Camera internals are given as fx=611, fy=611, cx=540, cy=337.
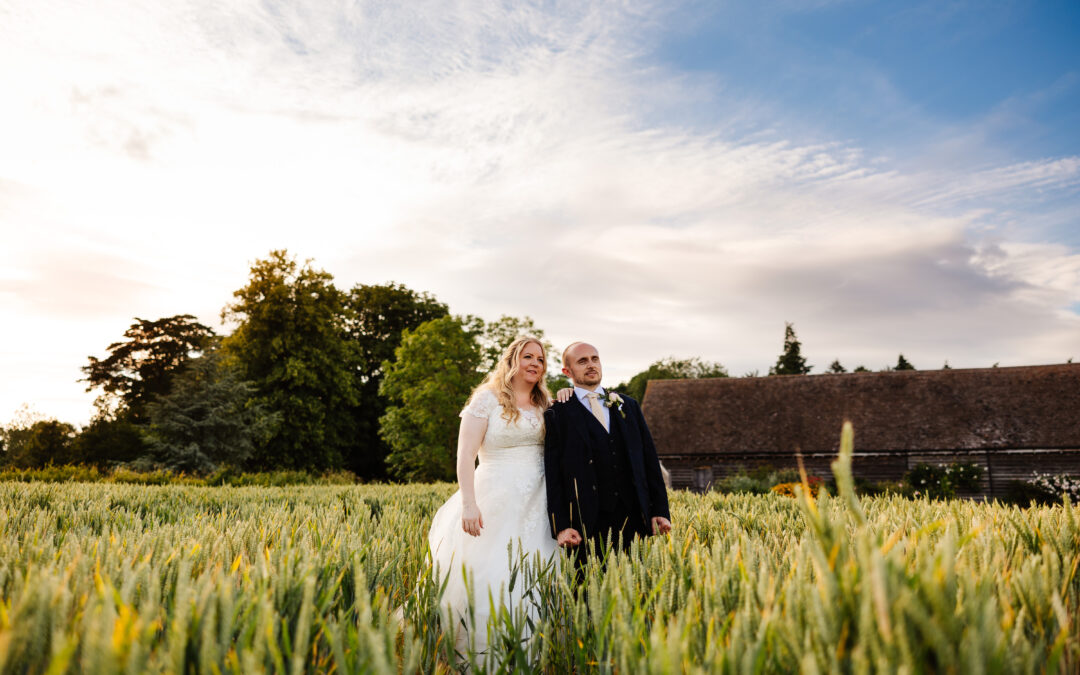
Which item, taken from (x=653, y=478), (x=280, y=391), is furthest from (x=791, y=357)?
(x=653, y=478)

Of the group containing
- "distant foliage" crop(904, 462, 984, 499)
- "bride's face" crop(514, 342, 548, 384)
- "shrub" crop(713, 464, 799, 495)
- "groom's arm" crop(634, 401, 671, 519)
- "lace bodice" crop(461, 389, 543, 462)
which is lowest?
"distant foliage" crop(904, 462, 984, 499)

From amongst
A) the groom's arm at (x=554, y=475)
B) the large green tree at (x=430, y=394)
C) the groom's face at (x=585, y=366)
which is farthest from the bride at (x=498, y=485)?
the large green tree at (x=430, y=394)

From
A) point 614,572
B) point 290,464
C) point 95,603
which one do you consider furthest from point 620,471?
point 290,464

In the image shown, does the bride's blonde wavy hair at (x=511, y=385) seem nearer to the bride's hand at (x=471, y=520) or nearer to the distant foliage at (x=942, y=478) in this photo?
the bride's hand at (x=471, y=520)

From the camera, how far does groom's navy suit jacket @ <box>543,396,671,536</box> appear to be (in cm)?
439

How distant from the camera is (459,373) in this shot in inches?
1516

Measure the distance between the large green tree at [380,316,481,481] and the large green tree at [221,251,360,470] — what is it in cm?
344

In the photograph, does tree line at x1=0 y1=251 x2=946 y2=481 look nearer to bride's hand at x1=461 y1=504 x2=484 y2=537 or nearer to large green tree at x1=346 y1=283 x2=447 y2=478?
large green tree at x1=346 y1=283 x2=447 y2=478

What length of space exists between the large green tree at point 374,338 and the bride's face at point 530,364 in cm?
3983

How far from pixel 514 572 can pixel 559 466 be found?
178 centimetres

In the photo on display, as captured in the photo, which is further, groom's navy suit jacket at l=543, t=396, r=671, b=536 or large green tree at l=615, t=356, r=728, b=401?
large green tree at l=615, t=356, r=728, b=401

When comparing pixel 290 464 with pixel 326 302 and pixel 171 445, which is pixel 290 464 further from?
pixel 326 302

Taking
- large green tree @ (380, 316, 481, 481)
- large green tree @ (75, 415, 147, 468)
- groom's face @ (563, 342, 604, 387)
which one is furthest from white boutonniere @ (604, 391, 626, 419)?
large green tree @ (75, 415, 147, 468)

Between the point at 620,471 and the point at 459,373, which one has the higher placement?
the point at 459,373
